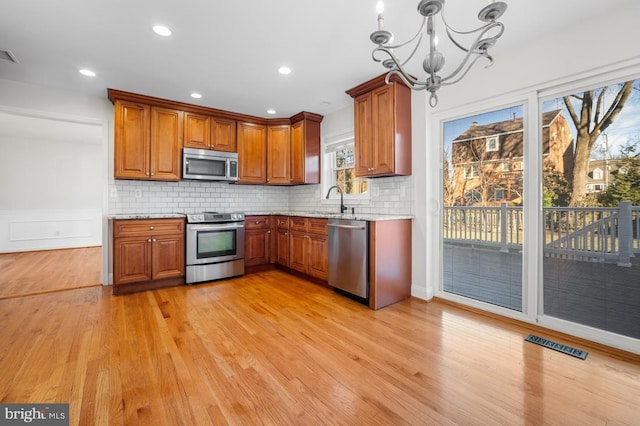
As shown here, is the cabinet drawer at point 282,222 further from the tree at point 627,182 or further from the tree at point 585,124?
the tree at point 627,182

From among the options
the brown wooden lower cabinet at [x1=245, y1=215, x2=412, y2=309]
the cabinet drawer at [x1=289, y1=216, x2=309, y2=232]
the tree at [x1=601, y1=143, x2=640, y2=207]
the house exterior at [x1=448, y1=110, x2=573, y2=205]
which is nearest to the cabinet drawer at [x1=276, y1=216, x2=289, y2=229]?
the brown wooden lower cabinet at [x1=245, y1=215, x2=412, y2=309]

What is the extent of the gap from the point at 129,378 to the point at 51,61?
10.5ft

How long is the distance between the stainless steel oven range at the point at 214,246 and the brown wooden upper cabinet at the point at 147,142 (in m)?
0.79

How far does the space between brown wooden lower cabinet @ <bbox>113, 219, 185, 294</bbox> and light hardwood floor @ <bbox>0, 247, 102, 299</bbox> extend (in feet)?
2.82

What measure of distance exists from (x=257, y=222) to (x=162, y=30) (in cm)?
282

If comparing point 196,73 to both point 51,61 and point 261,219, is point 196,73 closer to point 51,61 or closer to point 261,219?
point 51,61

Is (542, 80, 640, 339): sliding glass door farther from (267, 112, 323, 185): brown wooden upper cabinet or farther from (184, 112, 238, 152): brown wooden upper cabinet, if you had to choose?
(184, 112, 238, 152): brown wooden upper cabinet

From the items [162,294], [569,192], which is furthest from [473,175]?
[162,294]

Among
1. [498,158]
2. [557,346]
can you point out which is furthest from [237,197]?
[557,346]

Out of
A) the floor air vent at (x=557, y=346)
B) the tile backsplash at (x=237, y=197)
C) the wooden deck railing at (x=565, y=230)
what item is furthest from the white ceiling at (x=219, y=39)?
the floor air vent at (x=557, y=346)

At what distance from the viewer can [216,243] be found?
4.16m

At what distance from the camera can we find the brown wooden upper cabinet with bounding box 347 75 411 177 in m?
3.27

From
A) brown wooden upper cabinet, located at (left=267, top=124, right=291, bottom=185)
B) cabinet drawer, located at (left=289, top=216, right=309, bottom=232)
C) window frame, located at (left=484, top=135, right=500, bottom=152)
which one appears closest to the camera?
window frame, located at (left=484, top=135, right=500, bottom=152)

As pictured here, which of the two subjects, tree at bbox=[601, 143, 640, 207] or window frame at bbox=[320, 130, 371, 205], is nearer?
tree at bbox=[601, 143, 640, 207]
